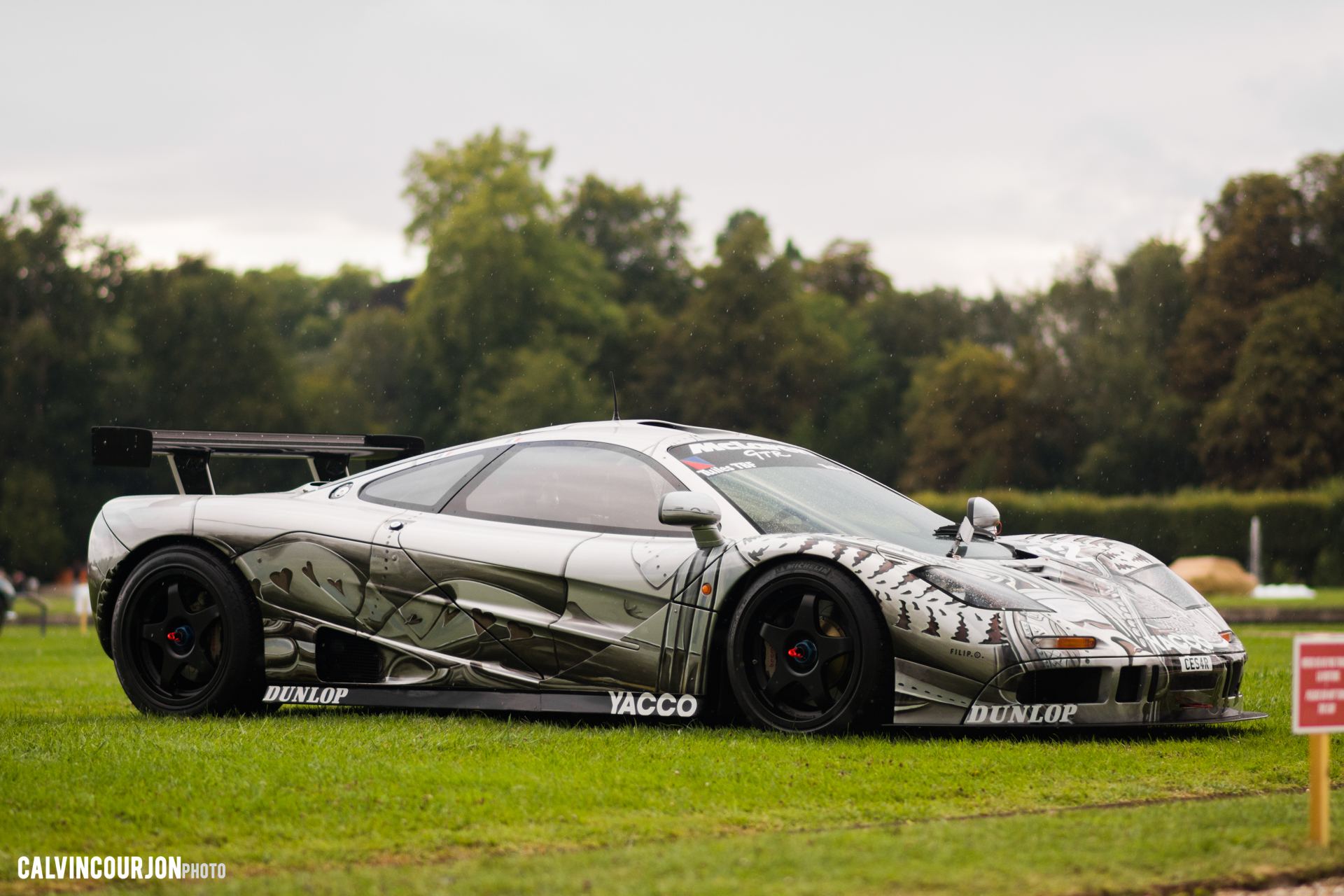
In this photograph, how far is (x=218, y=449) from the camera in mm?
7941

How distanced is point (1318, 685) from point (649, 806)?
79.9 inches

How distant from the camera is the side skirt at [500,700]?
649 centimetres

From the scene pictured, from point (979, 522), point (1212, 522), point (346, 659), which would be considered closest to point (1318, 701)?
point (979, 522)

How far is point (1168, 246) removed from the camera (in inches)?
2247

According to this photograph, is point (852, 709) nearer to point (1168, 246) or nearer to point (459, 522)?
point (459, 522)

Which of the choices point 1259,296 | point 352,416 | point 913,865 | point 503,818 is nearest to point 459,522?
point 503,818

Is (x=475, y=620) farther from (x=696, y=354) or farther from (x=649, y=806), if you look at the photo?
(x=696, y=354)

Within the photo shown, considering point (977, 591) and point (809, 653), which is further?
point (809, 653)

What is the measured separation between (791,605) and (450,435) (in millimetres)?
56678

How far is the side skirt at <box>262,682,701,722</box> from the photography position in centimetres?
649

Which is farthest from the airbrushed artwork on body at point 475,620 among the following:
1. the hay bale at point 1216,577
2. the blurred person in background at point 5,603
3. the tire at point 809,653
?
the hay bale at point 1216,577

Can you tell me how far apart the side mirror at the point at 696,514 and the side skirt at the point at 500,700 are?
0.68m

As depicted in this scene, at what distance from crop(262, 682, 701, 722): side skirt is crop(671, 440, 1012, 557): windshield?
88 centimetres

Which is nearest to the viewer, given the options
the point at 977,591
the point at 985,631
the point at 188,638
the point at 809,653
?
the point at 985,631
